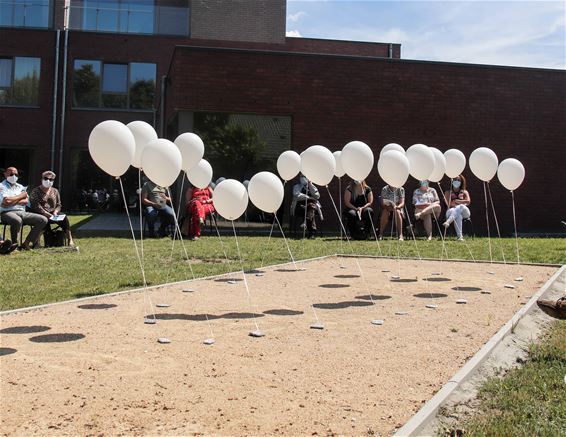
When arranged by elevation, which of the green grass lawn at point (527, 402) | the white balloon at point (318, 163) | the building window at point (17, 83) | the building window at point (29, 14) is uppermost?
the building window at point (29, 14)

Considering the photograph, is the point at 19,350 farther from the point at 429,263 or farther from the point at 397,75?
the point at 397,75

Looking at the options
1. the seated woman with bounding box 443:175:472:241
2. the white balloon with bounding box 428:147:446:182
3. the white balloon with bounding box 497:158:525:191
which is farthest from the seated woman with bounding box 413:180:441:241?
the white balloon with bounding box 428:147:446:182

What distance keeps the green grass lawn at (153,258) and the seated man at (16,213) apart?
46cm

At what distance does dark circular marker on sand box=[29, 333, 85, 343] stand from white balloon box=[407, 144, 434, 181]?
17.5 ft

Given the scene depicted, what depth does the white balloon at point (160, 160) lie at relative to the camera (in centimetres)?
592

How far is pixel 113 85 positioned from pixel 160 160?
21.3 m

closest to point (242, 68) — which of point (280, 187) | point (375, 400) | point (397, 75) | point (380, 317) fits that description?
point (397, 75)

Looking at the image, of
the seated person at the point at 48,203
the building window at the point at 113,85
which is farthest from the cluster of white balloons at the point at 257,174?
the building window at the point at 113,85

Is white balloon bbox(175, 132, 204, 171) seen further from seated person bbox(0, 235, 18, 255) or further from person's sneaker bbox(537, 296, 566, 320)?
person's sneaker bbox(537, 296, 566, 320)

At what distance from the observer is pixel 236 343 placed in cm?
474

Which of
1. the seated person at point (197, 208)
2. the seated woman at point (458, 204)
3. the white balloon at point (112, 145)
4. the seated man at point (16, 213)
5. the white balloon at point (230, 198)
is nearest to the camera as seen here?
the white balloon at point (112, 145)

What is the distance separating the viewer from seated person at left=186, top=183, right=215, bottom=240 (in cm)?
1301

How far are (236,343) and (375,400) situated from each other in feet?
5.14

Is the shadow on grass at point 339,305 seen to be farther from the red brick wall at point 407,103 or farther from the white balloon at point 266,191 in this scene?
the red brick wall at point 407,103
